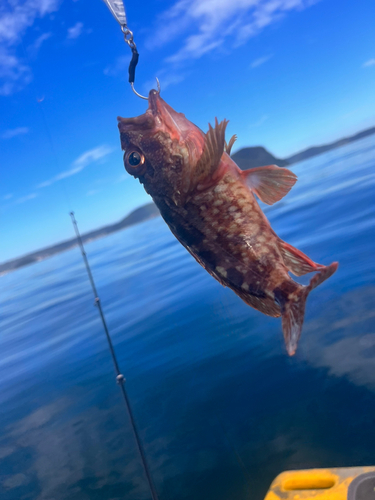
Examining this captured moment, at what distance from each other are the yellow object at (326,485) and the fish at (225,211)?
4603 mm

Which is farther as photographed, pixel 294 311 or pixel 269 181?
pixel 269 181

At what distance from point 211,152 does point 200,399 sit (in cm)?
1073

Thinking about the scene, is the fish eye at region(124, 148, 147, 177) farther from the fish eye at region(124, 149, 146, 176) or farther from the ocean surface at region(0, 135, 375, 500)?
the ocean surface at region(0, 135, 375, 500)

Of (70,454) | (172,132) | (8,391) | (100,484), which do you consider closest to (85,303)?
(8,391)

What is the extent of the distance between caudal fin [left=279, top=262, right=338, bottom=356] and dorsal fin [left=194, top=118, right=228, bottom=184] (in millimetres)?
1024

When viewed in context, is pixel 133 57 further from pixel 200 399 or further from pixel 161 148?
pixel 200 399

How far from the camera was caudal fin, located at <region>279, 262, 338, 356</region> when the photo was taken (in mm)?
2080

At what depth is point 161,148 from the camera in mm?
2797

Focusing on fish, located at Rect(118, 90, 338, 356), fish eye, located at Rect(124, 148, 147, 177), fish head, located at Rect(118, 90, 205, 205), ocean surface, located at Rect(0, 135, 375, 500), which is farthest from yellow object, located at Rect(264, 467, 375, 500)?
fish eye, located at Rect(124, 148, 147, 177)

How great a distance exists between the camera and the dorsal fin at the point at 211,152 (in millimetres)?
2266

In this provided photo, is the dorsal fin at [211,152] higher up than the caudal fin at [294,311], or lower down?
higher up

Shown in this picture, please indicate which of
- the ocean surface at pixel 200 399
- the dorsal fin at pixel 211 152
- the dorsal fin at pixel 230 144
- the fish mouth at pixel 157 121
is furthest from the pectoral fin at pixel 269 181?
the ocean surface at pixel 200 399

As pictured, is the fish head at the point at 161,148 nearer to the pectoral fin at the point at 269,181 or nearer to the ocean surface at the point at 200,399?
the pectoral fin at the point at 269,181

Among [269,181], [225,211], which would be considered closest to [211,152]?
[225,211]
